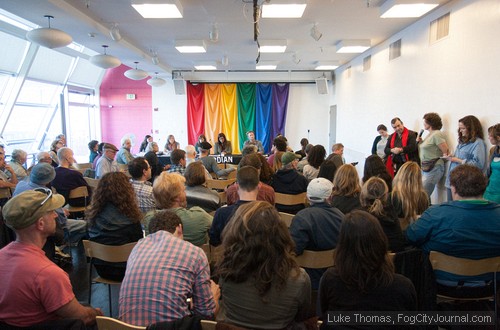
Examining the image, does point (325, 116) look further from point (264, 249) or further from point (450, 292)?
point (264, 249)

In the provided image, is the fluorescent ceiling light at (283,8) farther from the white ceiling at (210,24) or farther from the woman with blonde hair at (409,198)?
the woman with blonde hair at (409,198)

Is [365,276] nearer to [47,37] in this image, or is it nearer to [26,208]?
[26,208]

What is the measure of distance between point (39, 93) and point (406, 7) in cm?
896

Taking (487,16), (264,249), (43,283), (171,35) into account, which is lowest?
(43,283)

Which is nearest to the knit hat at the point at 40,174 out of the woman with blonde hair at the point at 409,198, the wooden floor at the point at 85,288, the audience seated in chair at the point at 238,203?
the wooden floor at the point at 85,288

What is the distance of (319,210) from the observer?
2.15m

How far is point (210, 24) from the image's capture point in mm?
5781

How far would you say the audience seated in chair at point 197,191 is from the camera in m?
3.20

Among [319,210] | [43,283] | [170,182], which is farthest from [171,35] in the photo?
[43,283]

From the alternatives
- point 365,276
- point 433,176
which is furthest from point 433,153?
point 365,276

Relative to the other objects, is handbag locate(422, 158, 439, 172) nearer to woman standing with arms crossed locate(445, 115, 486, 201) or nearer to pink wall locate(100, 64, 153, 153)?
woman standing with arms crossed locate(445, 115, 486, 201)

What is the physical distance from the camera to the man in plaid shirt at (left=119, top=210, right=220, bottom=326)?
1435 mm

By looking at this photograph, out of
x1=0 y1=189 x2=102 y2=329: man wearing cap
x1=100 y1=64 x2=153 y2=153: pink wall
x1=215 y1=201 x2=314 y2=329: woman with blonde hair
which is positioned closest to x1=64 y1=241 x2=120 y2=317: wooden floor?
x1=0 y1=189 x2=102 y2=329: man wearing cap

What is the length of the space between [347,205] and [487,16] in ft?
10.6
